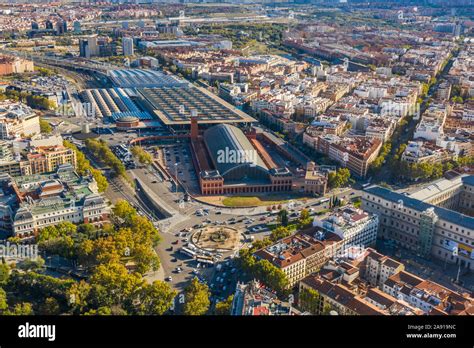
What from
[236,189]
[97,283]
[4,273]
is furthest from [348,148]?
[4,273]

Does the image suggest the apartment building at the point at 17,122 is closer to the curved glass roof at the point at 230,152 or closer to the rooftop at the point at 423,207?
the curved glass roof at the point at 230,152

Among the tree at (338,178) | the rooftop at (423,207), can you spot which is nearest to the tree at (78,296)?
the rooftop at (423,207)

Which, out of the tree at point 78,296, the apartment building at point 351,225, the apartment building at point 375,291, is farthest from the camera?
the apartment building at point 351,225

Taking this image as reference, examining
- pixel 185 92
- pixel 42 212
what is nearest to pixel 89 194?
pixel 42 212

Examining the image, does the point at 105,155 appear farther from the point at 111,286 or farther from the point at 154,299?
the point at 154,299

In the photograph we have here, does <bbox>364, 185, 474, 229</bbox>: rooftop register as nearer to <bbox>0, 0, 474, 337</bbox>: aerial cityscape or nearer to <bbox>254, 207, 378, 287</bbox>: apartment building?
<bbox>0, 0, 474, 337</bbox>: aerial cityscape

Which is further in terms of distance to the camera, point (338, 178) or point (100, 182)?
point (338, 178)

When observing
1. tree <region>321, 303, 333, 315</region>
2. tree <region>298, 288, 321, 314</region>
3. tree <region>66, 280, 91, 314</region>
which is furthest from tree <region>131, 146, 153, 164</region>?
tree <region>321, 303, 333, 315</region>
